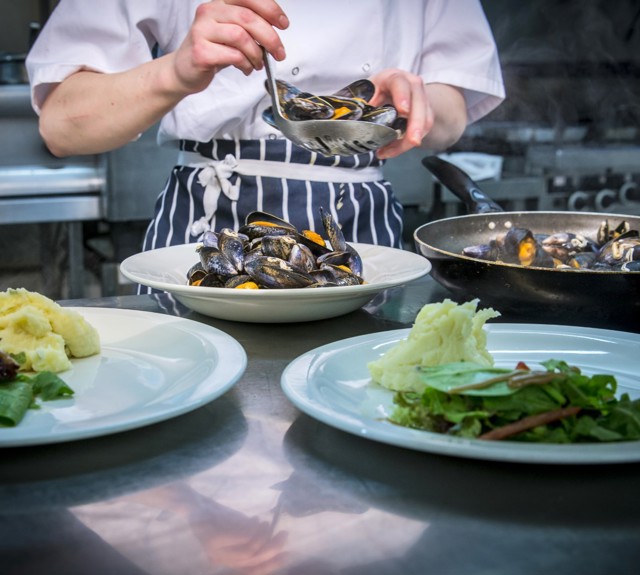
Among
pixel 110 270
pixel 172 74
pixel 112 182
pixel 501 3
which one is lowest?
pixel 110 270

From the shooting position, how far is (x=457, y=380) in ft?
2.19

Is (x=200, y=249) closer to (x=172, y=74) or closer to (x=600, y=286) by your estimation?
(x=172, y=74)

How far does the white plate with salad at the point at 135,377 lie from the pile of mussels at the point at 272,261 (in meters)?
0.11

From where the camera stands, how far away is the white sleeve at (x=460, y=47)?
179 cm

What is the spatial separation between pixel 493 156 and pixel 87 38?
7.25 feet

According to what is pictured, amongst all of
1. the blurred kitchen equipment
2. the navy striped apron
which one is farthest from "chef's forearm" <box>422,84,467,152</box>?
the blurred kitchen equipment

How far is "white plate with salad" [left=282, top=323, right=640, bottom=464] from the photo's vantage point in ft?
2.01

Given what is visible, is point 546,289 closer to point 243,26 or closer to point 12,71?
point 243,26

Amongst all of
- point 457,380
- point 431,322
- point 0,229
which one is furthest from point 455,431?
point 0,229

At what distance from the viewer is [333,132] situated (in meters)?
1.19

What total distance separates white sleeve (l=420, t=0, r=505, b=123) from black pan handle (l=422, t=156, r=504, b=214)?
35 centimetres

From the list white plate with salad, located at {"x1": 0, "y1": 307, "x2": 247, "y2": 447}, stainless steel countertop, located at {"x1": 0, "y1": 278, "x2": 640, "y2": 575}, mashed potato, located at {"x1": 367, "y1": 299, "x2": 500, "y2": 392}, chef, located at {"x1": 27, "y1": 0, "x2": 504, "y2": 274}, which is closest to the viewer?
stainless steel countertop, located at {"x1": 0, "y1": 278, "x2": 640, "y2": 575}

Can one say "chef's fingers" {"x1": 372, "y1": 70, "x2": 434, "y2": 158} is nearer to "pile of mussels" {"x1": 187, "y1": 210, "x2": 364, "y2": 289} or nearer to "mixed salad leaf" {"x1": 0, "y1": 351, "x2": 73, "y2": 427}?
"pile of mussels" {"x1": 187, "y1": 210, "x2": 364, "y2": 289}

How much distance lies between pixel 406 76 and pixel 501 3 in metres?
2.66
